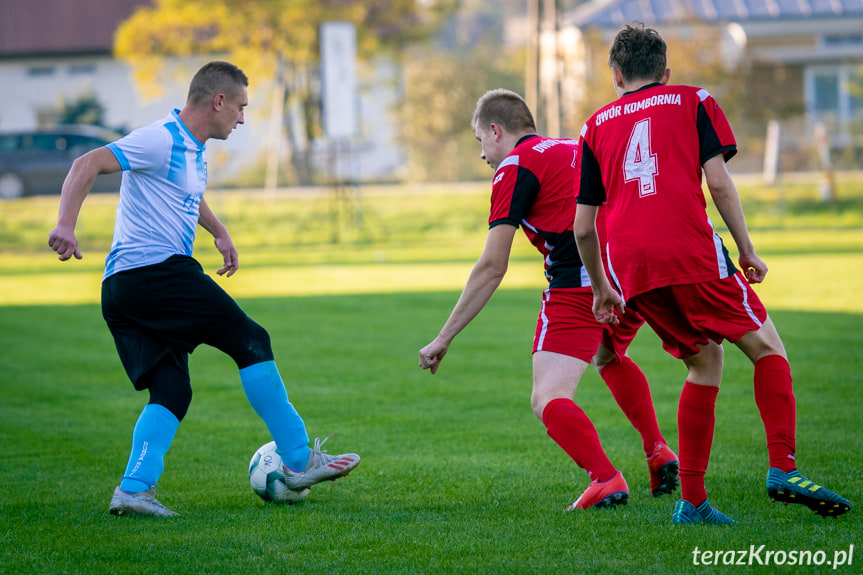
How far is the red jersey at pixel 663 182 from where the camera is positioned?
4.19 m

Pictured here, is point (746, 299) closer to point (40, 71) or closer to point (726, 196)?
point (726, 196)

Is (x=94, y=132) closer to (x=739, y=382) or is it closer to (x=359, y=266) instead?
(x=359, y=266)

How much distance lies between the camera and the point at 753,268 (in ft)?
14.3

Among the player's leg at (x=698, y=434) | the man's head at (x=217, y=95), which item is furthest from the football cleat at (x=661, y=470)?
the man's head at (x=217, y=95)

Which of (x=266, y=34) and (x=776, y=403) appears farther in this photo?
(x=266, y=34)

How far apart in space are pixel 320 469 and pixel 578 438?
49.8 inches

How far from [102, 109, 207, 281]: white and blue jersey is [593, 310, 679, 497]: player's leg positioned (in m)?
2.14

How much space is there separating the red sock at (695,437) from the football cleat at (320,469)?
154 cm

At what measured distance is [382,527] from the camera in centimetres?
447

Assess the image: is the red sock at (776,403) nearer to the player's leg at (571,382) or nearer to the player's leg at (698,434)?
the player's leg at (698,434)

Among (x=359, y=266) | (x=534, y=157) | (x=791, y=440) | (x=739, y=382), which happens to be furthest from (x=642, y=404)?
(x=359, y=266)

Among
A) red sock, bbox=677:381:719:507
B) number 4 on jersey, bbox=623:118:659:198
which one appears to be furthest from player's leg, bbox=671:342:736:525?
number 4 on jersey, bbox=623:118:659:198

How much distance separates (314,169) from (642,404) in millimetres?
34177

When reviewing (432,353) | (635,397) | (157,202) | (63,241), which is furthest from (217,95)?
(635,397)
